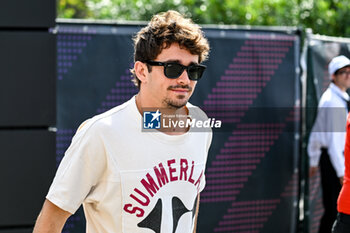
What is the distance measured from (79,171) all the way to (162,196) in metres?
0.42

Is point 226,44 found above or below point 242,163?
above

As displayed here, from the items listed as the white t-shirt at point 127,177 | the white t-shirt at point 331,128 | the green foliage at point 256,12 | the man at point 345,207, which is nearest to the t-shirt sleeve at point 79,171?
the white t-shirt at point 127,177

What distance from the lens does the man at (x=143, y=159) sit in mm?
2607

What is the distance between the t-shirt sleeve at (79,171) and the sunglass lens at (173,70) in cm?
40

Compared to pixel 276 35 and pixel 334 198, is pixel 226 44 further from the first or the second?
pixel 334 198

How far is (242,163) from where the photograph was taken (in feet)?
19.5

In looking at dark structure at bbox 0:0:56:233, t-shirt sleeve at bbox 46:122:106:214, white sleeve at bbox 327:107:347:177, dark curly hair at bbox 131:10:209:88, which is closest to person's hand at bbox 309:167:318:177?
white sleeve at bbox 327:107:347:177

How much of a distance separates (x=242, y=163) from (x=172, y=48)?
333cm

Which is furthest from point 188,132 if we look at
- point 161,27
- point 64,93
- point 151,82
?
point 64,93

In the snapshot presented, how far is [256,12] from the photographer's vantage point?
9.57 m

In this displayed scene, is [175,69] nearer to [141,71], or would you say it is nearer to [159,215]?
[141,71]

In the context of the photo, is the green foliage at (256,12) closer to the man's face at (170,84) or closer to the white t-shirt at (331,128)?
the white t-shirt at (331,128)

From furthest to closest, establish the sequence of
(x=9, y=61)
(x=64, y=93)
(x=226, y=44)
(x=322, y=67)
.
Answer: (x=322, y=67) → (x=226, y=44) → (x=64, y=93) → (x=9, y=61)

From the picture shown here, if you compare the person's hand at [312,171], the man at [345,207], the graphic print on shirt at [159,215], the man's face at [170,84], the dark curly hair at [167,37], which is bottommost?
the person's hand at [312,171]
